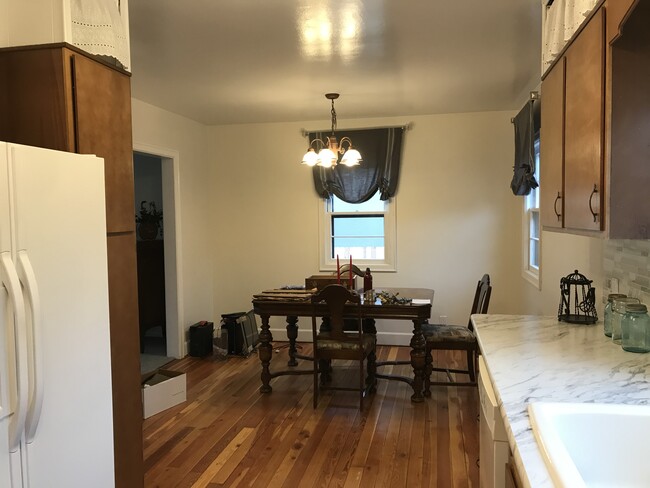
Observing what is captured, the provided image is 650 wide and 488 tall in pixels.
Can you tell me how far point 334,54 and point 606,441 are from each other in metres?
2.65

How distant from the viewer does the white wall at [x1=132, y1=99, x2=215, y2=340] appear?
4648mm

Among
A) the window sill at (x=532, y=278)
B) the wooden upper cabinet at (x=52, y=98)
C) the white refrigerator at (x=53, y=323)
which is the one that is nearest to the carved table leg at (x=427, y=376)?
the window sill at (x=532, y=278)

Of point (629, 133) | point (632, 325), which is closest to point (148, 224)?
point (632, 325)

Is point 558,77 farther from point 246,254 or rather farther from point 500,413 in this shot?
point 246,254

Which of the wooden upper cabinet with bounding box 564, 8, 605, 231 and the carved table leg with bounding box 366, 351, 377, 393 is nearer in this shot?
the wooden upper cabinet with bounding box 564, 8, 605, 231

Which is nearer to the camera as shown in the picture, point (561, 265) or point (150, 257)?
point (561, 265)

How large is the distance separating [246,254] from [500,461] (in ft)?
14.4

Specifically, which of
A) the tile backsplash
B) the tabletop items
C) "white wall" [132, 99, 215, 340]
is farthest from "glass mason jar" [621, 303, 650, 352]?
"white wall" [132, 99, 215, 340]

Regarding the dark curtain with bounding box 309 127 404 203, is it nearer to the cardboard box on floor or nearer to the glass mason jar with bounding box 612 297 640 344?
the cardboard box on floor

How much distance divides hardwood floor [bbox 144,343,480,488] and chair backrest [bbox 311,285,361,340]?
58 cm

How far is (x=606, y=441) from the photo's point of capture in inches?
49.3

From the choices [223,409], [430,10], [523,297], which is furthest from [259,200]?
[430,10]

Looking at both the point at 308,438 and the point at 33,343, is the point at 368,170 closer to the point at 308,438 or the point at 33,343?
the point at 308,438

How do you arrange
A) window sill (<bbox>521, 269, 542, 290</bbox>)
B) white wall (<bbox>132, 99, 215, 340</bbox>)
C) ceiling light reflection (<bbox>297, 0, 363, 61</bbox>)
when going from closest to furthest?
ceiling light reflection (<bbox>297, 0, 363, 61</bbox>), window sill (<bbox>521, 269, 542, 290</bbox>), white wall (<bbox>132, 99, 215, 340</bbox>)
